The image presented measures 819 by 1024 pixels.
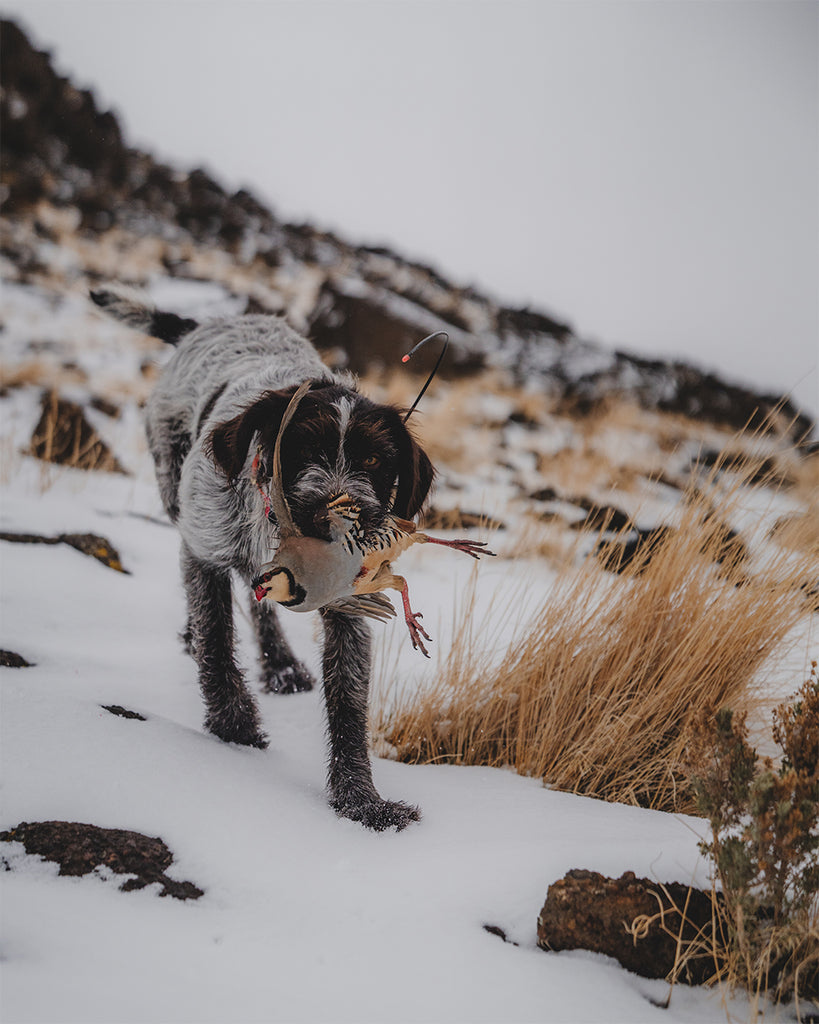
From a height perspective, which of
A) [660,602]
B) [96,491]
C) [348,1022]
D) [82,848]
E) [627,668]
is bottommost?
[96,491]

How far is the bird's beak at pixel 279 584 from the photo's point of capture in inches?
64.5

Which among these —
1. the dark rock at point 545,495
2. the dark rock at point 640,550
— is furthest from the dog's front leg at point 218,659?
the dark rock at point 545,495

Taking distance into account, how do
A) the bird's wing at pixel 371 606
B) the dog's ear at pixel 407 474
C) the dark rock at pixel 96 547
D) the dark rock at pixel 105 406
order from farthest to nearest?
the dark rock at pixel 105 406
the dark rock at pixel 96 547
the dog's ear at pixel 407 474
the bird's wing at pixel 371 606

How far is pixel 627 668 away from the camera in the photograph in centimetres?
271

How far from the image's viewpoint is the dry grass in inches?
103

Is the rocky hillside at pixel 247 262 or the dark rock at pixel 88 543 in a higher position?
the rocky hillside at pixel 247 262

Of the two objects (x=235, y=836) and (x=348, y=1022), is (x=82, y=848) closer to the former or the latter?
(x=235, y=836)

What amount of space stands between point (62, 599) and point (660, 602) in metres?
2.92

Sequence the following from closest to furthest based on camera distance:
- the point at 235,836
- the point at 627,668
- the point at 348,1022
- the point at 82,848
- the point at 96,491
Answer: the point at 348,1022
the point at 82,848
the point at 235,836
the point at 627,668
the point at 96,491

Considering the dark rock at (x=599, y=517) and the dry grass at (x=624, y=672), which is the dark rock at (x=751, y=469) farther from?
the dark rock at (x=599, y=517)

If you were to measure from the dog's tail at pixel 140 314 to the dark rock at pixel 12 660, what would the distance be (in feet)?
7.21

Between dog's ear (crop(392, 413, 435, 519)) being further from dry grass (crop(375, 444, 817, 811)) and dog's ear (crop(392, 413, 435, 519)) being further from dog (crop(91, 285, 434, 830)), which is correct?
dry grass (crop(375, 444, 817, 811))

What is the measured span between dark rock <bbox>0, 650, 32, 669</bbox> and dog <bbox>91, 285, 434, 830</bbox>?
64 centimetres

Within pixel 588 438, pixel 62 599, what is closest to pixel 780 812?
pixel 62 599
